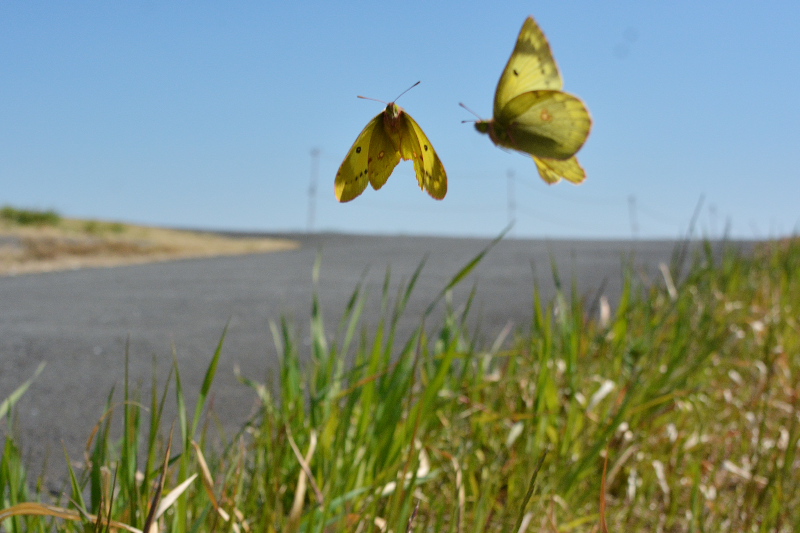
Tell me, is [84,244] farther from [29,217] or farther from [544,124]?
[544,124]

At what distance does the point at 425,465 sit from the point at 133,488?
0.83 m

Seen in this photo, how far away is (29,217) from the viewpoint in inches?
555

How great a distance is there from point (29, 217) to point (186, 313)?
1012cm

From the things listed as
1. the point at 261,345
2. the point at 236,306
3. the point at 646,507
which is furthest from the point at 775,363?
the point at 236,306

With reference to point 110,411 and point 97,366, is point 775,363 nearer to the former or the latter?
point 110,411

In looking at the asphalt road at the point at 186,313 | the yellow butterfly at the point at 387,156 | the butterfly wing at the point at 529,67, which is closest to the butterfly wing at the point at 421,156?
the yellow butterfly at the point at 387,156

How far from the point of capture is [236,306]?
19.6 ft

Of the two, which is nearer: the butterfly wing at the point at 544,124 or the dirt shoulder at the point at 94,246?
the butterfly wing at the point at 544,124

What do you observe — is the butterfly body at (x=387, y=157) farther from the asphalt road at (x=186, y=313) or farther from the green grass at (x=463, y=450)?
the asphalt road at (x=186, y=313)

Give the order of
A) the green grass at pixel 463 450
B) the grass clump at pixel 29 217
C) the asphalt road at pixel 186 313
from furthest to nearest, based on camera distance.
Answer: the grass clump at pixel 29 217
the asphalt road at pixel 186 313
the green grass at pixel 463 450

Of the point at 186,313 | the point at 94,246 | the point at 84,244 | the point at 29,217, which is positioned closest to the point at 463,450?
the point at 186,313

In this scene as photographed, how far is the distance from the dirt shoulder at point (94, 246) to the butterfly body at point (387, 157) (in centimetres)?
854

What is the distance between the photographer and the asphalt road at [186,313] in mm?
3312

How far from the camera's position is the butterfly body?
0.41 m
